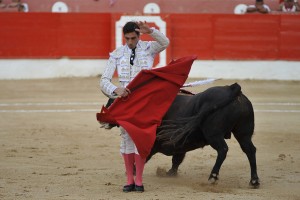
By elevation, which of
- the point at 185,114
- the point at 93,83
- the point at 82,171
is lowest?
the point at 93,83

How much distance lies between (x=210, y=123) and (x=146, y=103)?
464 mm

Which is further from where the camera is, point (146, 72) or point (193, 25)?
point (193, 25)

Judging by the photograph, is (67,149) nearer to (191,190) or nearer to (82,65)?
(191,190)

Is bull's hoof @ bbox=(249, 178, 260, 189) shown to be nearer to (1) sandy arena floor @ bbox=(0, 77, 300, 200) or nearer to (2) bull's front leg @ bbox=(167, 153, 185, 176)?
(1) sandy arena floor @ bbox=(0, 77, 300, 200)

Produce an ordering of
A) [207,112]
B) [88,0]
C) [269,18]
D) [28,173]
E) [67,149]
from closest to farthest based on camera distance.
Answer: [207,112]
[28,173]
[67,149]
[269,18]
[88,0]

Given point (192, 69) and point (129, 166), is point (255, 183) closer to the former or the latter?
point (129, 166)

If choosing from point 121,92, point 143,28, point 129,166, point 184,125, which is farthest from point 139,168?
point 143,28

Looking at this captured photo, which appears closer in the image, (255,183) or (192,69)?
(255,183)

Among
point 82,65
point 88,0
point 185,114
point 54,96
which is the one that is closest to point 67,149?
point 185,114

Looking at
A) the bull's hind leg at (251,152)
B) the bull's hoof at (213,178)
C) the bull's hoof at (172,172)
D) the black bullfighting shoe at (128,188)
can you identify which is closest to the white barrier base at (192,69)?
the bull's hoof at (172,172)

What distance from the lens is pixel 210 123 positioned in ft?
17.9

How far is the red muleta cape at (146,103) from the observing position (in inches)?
213

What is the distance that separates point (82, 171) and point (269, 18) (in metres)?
8.33

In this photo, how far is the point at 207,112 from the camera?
17.9 feet
